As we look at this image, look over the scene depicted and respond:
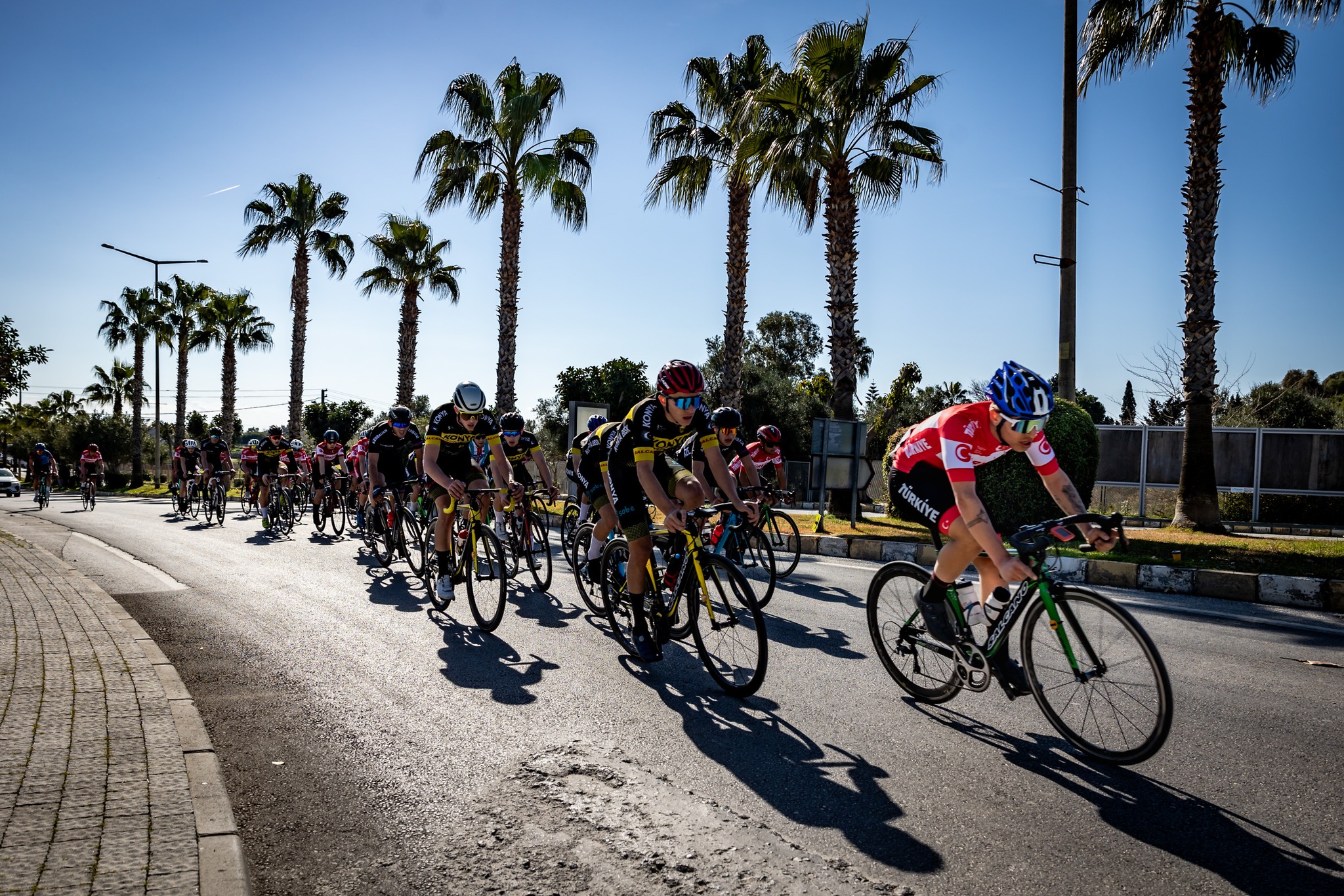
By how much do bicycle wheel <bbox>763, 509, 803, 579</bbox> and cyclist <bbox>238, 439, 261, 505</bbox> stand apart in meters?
12.2

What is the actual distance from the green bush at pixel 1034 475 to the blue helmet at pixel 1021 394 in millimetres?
9326

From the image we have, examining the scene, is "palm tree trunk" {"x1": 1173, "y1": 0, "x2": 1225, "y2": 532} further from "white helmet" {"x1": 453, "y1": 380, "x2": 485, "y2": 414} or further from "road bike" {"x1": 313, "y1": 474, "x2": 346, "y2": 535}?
"road bike" {"x1": 313, "y1": 474, "x2": 346, "y2": 535}

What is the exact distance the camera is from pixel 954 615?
181 inches

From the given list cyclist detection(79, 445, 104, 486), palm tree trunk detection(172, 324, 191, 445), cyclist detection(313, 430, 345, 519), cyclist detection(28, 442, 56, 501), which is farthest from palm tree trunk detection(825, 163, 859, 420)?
palm tree trunk detection(172, 324, 191, 445)

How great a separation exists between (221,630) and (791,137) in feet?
47.4

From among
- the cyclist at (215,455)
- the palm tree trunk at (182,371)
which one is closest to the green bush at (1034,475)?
the cyclist at (215,455)

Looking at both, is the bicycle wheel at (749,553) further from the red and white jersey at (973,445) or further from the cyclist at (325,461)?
the cyclist at (325,461)

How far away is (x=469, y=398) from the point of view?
783cm

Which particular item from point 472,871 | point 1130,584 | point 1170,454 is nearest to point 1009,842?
point 472,871

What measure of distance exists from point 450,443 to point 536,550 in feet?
10.6

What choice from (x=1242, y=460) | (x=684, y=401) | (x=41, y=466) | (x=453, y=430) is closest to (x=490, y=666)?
(x=684, y=401)

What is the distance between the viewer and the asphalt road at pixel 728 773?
301 centimetres

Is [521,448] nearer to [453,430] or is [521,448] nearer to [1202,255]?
[453,430]

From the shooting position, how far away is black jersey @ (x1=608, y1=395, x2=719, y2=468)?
5.57m
